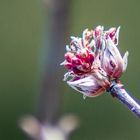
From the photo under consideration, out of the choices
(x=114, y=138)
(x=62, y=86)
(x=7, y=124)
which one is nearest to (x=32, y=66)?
(x=7, y=124)

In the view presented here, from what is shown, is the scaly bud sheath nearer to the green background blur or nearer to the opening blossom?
the opening blossom

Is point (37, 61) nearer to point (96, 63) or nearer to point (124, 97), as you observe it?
point (96, 63)

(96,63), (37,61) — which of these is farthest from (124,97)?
(37,61)

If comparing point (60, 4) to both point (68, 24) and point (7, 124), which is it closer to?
point (68, 24)

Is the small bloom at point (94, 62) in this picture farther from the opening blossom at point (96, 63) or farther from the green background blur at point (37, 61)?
the green background blur at point (37, 61)

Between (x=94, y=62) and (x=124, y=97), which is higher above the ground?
(x=94, y=62)

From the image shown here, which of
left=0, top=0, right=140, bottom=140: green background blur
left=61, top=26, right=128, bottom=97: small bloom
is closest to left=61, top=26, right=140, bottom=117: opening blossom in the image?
left=61, top=26, right=128, bottom=97: small bloom
